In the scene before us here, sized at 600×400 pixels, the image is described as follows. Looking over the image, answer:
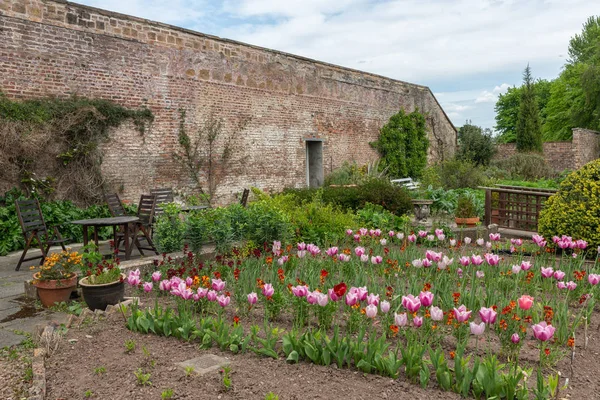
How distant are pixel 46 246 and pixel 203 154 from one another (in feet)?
17.7

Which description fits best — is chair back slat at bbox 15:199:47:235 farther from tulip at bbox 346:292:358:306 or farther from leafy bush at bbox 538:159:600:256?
leafy bush at bbox 538:159:600:256

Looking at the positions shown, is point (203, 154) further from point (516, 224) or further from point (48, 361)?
point (48, 361)

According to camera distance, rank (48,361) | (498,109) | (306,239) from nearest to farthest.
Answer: (48,361) → (306,239) → (498,109)

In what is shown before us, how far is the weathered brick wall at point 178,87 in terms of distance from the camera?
9023mm

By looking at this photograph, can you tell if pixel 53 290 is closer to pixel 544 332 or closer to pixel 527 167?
pixel 544 332

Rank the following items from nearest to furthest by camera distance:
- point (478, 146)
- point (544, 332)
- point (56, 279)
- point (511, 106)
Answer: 1. point (544, 332)
2. point (56, 279)
3. point (478, 146)
4. point (511, 106)

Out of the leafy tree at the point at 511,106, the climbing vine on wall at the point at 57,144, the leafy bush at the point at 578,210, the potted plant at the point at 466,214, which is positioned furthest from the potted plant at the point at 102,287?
the leafy tree at the point at 511,106

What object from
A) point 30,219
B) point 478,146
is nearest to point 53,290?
point 30,219

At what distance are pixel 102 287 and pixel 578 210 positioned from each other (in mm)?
5730

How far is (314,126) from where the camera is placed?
1553 centimetres

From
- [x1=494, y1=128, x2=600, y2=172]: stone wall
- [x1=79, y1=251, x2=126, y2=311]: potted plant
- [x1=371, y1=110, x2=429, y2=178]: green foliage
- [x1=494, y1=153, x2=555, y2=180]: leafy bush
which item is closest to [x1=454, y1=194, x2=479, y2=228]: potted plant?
[x1=79, y1=251, x2=126, y2=311]: potted plant

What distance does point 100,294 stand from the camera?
4605 mm

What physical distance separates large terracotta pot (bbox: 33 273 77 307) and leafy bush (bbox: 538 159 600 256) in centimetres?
593

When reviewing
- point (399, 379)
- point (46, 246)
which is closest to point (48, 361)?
point (399, 379)
